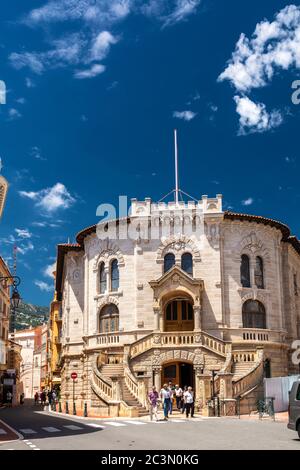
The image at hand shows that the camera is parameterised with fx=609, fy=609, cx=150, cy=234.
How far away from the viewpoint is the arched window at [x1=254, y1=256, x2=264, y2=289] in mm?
41375

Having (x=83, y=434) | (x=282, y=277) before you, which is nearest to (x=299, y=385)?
(x=83, y=434)

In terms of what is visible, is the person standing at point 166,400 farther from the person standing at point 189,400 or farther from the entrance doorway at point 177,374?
the entrance doorway at point 177,374

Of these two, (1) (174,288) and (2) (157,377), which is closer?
(2) (157,377)

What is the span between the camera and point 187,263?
40.6 meters

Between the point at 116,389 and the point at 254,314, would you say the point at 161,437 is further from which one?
the point at 254,314

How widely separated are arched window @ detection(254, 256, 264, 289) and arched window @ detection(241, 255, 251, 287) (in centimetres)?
55

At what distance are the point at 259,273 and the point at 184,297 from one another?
568 centimetres

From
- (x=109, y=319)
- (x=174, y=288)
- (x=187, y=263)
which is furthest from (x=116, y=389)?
(x=187, y=263)

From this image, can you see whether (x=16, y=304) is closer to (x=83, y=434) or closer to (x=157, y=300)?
(x=83, y=434)

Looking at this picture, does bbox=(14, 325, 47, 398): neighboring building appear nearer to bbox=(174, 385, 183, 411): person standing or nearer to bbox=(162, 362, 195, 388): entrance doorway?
bbox=(162, 362, 195, 388): entrance doorway

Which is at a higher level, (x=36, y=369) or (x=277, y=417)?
(x=36, y=369)

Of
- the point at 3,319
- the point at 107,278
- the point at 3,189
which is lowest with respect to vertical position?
the point at 3,319

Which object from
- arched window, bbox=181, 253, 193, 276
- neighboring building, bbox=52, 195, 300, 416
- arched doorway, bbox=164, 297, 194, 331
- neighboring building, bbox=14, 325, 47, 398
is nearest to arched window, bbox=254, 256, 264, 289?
neighboring building, bbox=52, 195, 300, 416

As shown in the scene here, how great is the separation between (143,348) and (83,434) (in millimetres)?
16402
